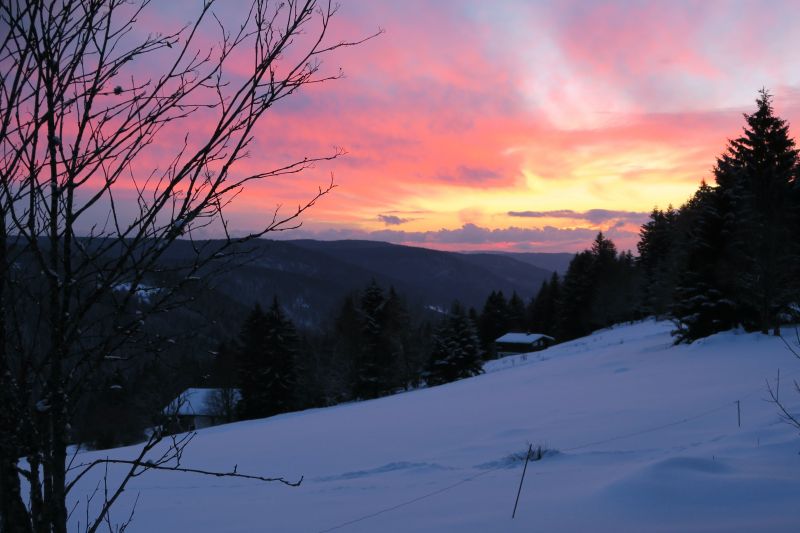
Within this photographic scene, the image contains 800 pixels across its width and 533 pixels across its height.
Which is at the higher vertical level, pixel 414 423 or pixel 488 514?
pixel 488 514

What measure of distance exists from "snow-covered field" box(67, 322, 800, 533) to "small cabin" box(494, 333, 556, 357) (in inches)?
1362

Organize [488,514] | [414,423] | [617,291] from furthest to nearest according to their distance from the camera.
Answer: [617,291] < [414,423] < [488,514]

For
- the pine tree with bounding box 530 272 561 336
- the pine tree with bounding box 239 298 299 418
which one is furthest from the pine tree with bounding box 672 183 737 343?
the pine tree with bounding box 530 272 561 336

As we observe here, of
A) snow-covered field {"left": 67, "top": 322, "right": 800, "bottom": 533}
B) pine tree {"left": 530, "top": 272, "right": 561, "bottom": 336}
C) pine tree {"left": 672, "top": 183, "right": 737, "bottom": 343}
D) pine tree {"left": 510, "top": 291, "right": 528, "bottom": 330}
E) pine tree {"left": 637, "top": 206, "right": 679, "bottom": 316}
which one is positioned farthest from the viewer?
pine tree {"left": 510, "top": 291, "right": 528, "bottom": 330}

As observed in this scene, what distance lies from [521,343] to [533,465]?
44977mm

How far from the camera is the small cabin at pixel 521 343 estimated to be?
1975 inches

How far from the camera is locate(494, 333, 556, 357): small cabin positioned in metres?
50.2

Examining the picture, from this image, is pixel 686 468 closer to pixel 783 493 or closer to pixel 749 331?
pixel 783 493

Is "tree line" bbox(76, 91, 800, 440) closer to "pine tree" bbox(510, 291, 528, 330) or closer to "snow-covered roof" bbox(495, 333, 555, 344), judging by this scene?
"pine tree" bbox(510, 291, 528, 330)

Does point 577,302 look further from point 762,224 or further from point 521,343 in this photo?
point 762,224

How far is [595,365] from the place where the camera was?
764 inches

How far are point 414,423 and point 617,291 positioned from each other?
4103 cm

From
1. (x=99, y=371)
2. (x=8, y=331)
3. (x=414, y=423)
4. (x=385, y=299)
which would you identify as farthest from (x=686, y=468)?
(x=385, y=299)

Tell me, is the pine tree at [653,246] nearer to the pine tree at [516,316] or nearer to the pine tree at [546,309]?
the pine tree at [546,309]
